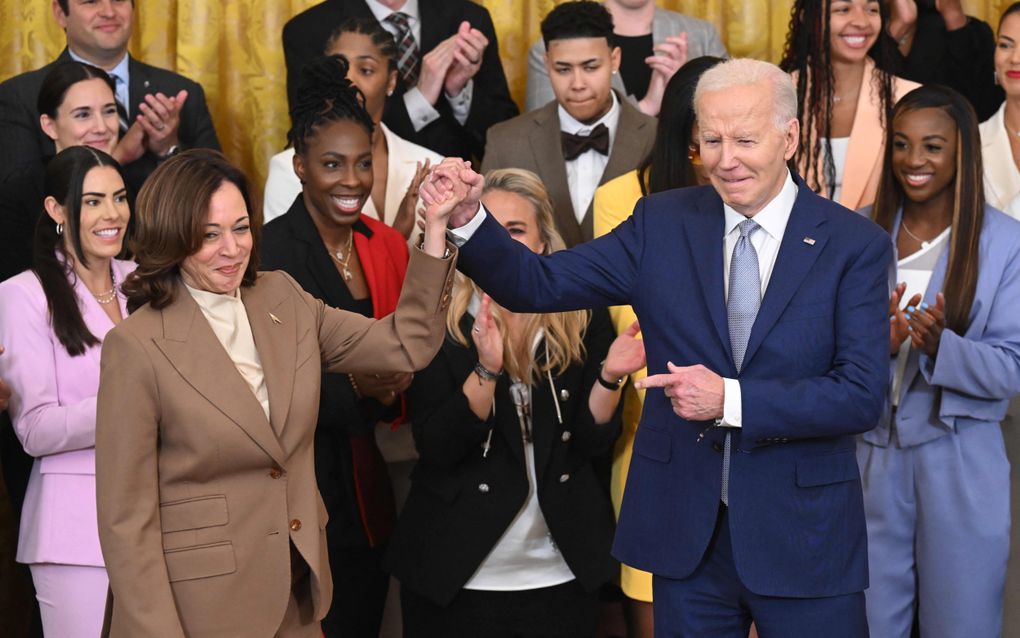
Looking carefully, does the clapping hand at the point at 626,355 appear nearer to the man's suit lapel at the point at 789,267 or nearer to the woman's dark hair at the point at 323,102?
the man's suit lapel at the point at 789,267

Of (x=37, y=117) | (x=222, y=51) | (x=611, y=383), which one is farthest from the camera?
(x=222, y=51)

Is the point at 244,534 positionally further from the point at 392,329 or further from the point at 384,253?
the point at 384,253

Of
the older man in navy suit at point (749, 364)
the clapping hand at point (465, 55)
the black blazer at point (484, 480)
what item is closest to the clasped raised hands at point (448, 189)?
the older man in navy suit at point (749, 364)

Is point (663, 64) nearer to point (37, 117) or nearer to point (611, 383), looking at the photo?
point (611, 383)

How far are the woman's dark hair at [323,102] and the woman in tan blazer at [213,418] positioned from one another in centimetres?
110

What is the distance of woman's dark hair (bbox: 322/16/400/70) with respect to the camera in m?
4.66

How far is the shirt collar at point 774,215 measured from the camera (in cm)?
288

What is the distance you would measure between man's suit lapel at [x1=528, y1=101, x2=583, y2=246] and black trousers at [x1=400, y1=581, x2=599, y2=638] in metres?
1.20

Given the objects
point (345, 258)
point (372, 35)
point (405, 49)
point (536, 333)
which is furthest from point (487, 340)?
point (405, 49)

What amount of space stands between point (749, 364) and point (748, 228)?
0.30m

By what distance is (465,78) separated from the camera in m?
4.91

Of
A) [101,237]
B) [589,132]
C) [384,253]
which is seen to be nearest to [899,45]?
[589,132]

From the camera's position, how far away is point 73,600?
3400 millimetres

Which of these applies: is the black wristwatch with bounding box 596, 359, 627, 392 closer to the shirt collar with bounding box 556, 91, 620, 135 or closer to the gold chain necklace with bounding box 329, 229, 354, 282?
the gold chain necklace with bounding box 329, 229, 354, 282
